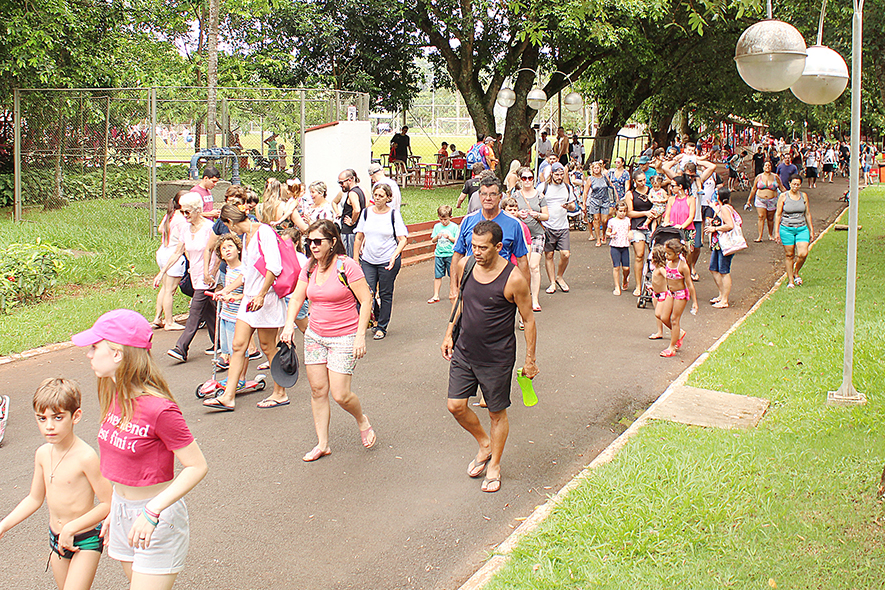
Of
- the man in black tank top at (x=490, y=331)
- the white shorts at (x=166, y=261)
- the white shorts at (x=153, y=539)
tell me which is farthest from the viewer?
the white shorts at (x=166, y=261)

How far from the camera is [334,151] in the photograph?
17.1 m

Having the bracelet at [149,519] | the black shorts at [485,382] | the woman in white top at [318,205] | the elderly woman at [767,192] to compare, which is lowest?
the bracelet at [149,519]

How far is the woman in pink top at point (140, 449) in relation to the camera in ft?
10.9

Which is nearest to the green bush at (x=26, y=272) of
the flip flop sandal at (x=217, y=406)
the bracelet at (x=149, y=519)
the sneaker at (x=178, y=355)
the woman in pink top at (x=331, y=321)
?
the sneaker at (x=178, y=355)

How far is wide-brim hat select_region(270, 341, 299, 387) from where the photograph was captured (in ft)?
22.3

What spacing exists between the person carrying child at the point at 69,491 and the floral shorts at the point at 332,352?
265 cm

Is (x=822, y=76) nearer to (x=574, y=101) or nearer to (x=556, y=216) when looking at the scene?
(x=556, y=216)

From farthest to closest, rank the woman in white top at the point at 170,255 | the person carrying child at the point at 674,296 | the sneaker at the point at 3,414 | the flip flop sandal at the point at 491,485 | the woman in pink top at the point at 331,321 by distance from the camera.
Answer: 1. the woman in white top at the point at 170,255
2. the person carrying child at the point at 674,296
3. the sneaker at the point at 3,414
4. the woman in pink top at the point at 331,321
5. the flip flop sandal at the point at 491,485

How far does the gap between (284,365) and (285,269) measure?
0.90 metres

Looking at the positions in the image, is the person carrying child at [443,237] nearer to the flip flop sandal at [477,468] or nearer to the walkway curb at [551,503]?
the walkway curb at [551,503]

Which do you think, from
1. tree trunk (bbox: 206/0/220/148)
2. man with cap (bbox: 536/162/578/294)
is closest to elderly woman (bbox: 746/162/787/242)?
man with cap (bbox: 536/162/578/294)

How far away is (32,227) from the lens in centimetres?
1495

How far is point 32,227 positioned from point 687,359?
37.8 feet

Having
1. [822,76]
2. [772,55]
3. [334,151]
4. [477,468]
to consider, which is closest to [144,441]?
[477,468]
